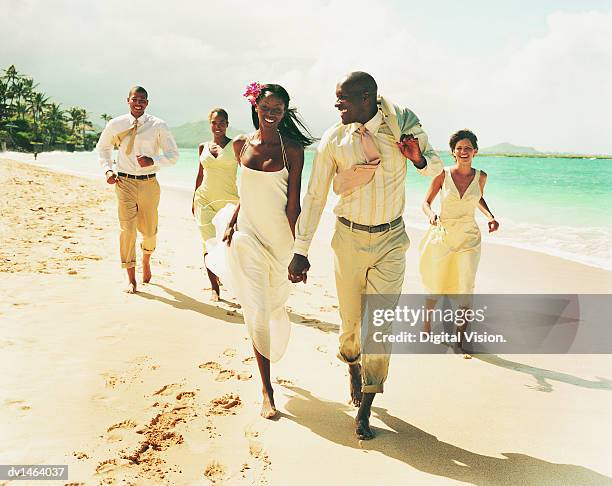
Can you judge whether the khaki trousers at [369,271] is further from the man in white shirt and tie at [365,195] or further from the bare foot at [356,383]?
the bare foot at [356,383]

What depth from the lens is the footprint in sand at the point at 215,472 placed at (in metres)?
2.91

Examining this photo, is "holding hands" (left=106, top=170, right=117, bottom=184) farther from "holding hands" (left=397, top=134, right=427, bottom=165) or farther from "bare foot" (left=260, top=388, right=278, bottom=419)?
"holding hands" (left=397, top=134, right=427, bottom=165)

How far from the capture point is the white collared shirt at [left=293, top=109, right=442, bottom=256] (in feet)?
A: 10.9

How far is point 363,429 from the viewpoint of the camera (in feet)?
11.1

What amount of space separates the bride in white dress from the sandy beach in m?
0.52

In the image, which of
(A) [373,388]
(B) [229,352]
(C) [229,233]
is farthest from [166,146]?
(A) [373,388]

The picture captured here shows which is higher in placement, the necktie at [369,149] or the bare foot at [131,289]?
the necktie at [369,149]

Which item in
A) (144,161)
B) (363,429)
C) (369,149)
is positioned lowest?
(363,429)

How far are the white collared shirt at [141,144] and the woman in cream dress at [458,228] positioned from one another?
333 centimetres

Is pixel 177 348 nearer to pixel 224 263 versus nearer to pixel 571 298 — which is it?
pixel 224 263

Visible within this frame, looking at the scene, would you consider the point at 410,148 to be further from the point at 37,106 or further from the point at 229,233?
the point at 37,106

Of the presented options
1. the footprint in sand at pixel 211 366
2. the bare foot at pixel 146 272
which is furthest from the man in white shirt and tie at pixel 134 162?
the footprint in sand at pixel 211 366

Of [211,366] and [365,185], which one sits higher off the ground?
[365,185]

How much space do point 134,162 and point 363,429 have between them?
4508 millimetres
